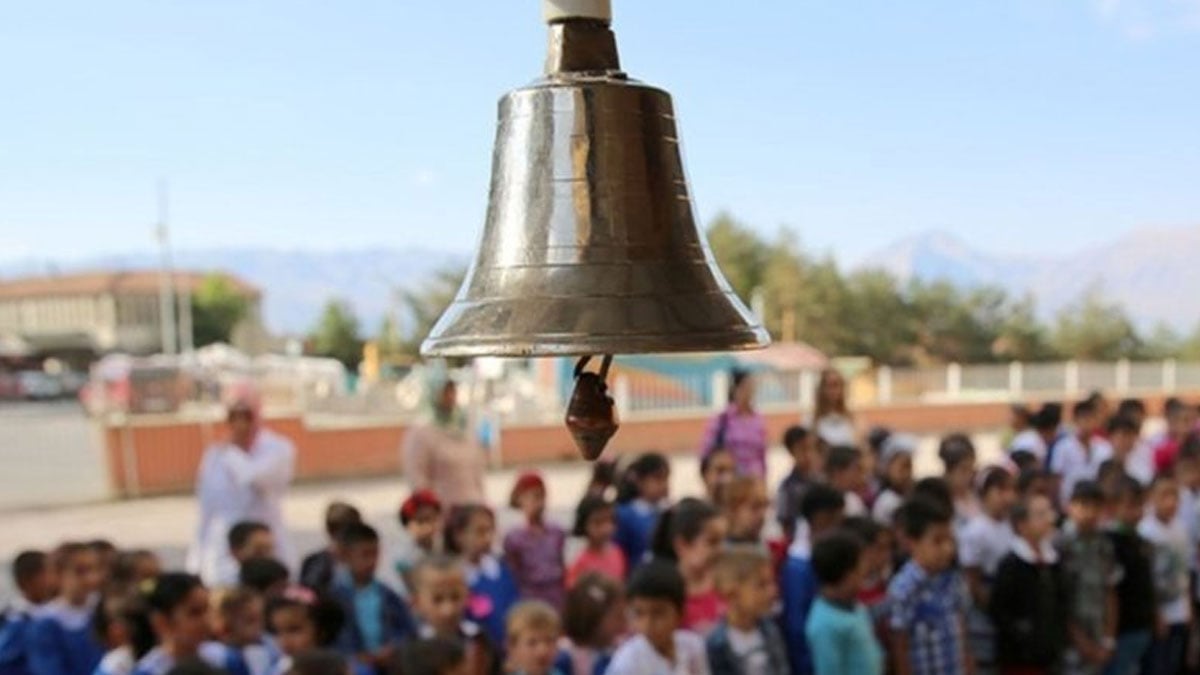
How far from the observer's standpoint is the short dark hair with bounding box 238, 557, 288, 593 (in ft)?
11.7

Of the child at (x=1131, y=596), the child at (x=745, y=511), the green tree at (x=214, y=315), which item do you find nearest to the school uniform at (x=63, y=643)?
the child at (x=745, y=511)

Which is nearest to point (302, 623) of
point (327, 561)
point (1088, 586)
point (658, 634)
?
point (327, 561)

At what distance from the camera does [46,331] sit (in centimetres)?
6706

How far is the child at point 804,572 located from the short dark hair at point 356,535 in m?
1.47

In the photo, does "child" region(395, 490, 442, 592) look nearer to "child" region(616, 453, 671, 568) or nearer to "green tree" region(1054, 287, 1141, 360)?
"child" region(616, 453, 671, 568)

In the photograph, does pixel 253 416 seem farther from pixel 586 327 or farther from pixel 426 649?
pixel 586 327

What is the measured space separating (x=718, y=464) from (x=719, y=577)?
6.14ft

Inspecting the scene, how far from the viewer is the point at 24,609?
11.8 ft

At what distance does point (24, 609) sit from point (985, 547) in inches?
141

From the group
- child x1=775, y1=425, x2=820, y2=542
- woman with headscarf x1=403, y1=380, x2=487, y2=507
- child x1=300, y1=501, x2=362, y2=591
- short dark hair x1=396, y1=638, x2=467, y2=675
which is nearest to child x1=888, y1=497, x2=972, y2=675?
child x1=775, y1=425, x2=820, y2=542

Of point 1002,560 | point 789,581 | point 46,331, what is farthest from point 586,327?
point 46,331

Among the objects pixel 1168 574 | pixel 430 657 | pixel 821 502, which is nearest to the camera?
pixel 430 657

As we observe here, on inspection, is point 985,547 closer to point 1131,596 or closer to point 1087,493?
point 1087,493

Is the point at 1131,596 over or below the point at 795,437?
below
